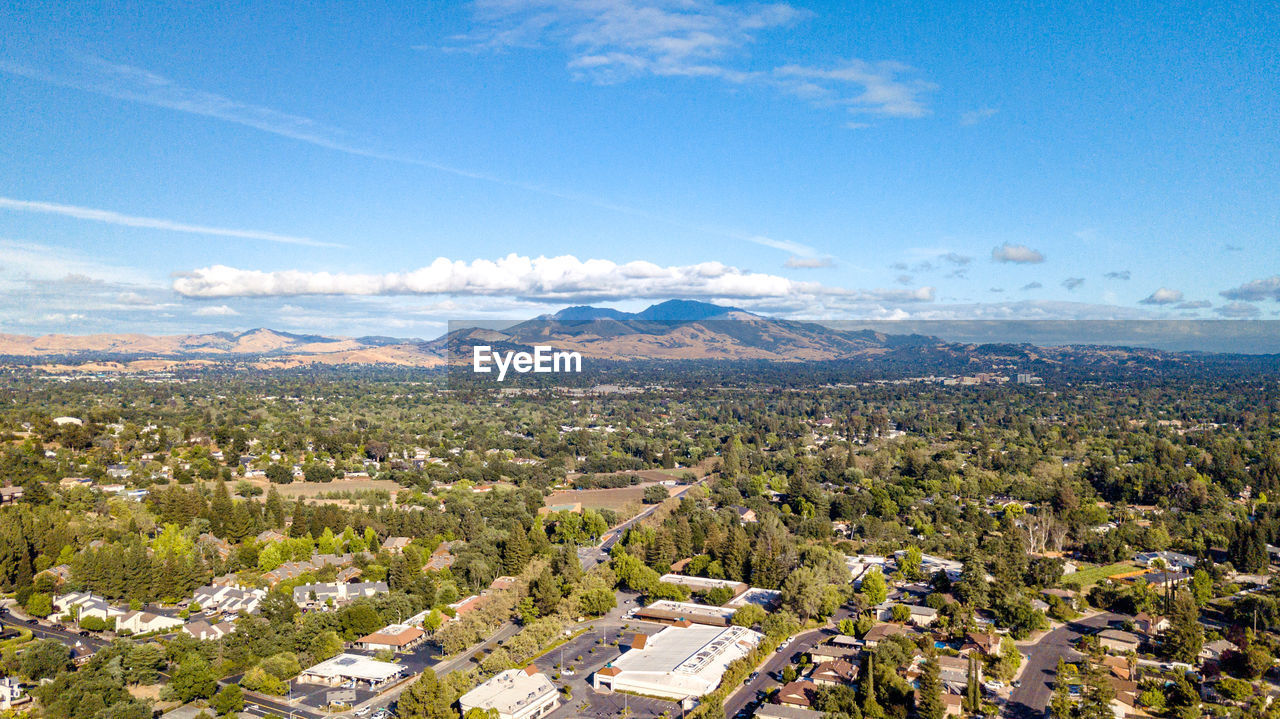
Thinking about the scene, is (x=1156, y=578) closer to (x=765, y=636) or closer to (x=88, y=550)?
(x=765, y=636)

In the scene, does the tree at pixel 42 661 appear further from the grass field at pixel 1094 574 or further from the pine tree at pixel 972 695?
the grass field at pixel 1094 574

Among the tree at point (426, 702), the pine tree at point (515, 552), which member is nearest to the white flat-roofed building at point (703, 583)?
the pine tree at point (515, 552)

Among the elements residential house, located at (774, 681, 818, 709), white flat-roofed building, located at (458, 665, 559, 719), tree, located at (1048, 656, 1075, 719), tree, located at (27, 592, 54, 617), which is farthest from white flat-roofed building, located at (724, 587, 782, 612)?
tree, located at (27, 592, 54, 617)

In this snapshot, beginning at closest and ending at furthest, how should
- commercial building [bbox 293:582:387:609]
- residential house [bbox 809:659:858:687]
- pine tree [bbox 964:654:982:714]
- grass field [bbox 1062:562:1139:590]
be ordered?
pine tree [bbox 964:654:982:714] → residential house [bbox 809:659:858:687] → commercial building [bbox 293:582:387:609] → grass field [bbox 1062:562:1139:590]

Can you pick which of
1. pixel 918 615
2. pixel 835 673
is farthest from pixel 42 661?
pixel 918 615

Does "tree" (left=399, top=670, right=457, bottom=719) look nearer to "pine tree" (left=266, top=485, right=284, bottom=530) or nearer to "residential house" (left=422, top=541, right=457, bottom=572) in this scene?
"residential house" (left=422, top=541, right=457, bottom=572)
